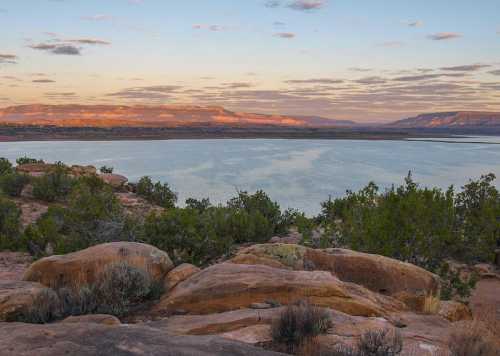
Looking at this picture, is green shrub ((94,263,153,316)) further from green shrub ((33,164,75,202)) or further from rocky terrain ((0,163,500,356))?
green shrub ((33,164,75,202))

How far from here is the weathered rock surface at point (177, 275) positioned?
28.1ft

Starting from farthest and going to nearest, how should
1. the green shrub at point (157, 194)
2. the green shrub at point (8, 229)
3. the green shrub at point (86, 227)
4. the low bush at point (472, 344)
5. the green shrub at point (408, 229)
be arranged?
the green shrub at point (157, 194) → the green shrub at point (8, 229) → the green shrub at point (408, 229) → the green shrub at point (86, 227) → the low bush at point (472, 344)

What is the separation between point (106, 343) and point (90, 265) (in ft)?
13.4

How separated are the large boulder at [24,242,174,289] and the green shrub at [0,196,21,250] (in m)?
6.49

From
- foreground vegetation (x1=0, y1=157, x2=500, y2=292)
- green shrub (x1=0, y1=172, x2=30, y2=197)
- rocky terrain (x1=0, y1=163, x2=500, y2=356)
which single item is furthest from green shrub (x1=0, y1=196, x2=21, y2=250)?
green shrub (x1=0, y1=172, x2=30, y2=197)

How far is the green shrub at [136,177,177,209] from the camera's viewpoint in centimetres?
2731

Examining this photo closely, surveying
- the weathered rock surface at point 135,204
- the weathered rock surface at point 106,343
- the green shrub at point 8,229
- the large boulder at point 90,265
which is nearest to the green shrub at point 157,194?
the weathered rock surface at point 135,204

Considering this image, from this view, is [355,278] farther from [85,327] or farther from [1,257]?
[1,257]

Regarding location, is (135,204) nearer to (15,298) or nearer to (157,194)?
(157,194)

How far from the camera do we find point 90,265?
28.2ft

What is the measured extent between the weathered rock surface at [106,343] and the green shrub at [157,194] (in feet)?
71.2

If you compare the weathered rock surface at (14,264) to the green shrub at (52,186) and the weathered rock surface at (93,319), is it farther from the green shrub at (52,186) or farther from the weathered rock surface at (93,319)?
the green shrub at (52,186)

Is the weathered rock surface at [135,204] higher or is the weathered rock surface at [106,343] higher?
the weathered rock surface at [106,343]

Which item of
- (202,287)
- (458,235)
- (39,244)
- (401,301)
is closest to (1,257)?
(39,244)
